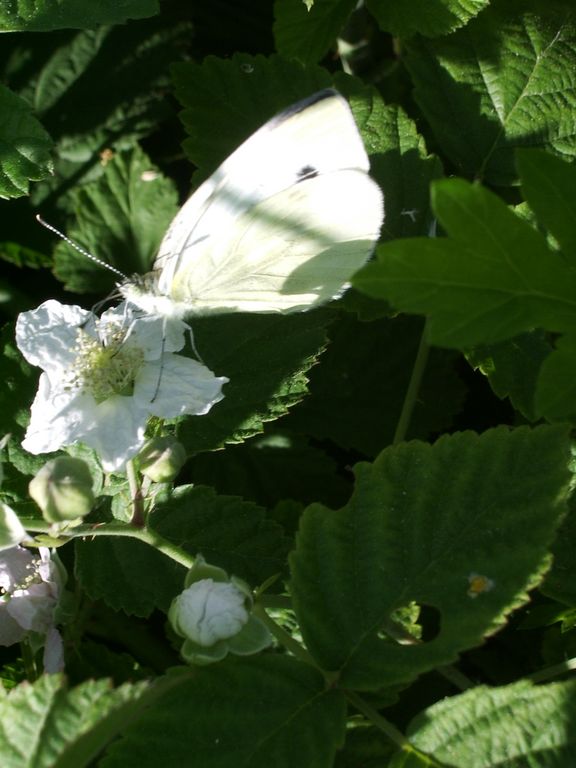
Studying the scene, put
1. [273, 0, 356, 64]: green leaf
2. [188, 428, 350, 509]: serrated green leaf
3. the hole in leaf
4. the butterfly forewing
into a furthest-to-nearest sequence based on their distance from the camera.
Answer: [188, 428, 350, 509]: serrated green leaf → [273, 0, 356, 64]: green leaf → the butterfly forewing → the hole in leaf

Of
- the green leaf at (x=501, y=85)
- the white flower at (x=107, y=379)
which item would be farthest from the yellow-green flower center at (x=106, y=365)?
the green leaf at (x=501, y=85)

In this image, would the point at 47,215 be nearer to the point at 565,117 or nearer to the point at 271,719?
the point at 565,117

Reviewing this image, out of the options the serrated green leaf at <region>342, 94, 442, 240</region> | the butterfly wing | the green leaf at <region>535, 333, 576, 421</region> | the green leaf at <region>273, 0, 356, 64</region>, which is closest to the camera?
the green leaf at <region>535, 333, 576, 421</region>

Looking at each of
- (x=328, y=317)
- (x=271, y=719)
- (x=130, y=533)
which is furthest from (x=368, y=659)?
(x=328, y=317)

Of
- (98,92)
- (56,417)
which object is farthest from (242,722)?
(98,92)

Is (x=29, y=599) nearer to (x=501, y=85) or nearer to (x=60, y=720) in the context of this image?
(x=60, y=720)

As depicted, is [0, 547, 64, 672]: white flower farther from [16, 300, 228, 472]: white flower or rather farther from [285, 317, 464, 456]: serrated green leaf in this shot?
[285, 317, 464, 456]: serrated green leaf

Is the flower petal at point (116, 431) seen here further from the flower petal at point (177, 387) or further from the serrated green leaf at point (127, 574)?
the serrated green leaf at point (127, 574)

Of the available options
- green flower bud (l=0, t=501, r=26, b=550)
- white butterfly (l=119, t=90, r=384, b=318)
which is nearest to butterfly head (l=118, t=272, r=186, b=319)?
white butterfly (l=119, t=90, r=384, b=318)
